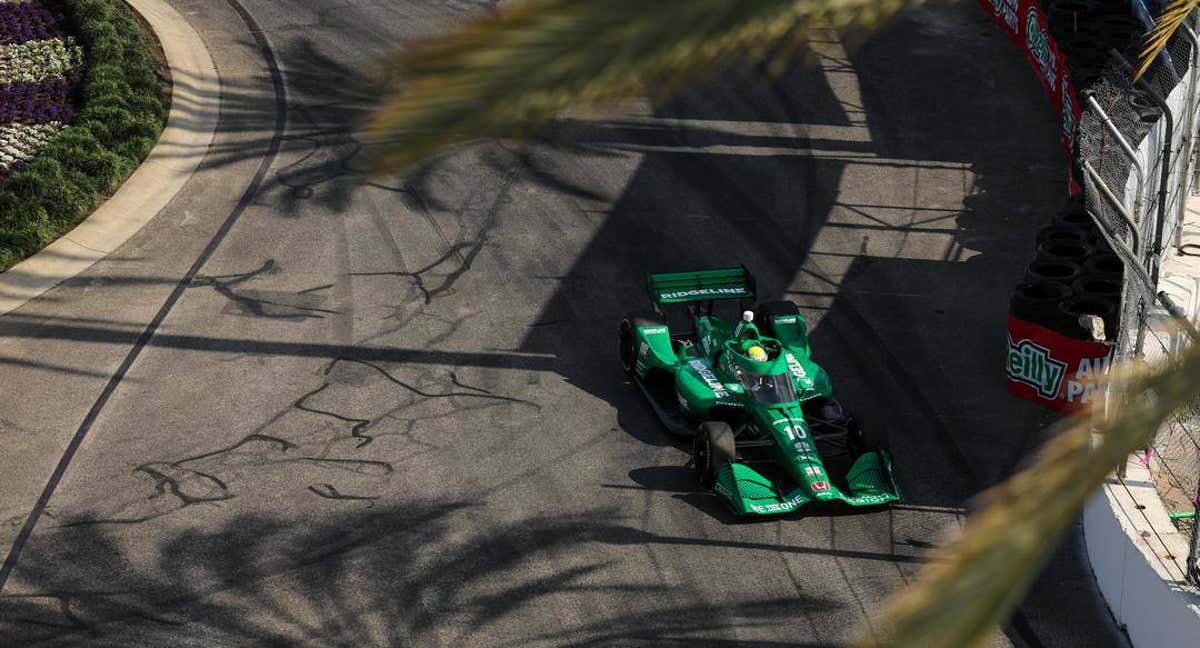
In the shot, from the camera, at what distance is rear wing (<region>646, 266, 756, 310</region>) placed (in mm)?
13656

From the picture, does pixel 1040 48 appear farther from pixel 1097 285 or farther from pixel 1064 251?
pixel 1097 285

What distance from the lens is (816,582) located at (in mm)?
10961

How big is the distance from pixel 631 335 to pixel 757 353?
Result: 5.31 ft

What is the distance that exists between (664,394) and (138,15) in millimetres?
14470

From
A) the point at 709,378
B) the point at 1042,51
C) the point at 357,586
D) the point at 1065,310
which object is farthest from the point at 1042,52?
the point at 357,586

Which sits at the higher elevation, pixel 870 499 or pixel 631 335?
pixel 631 335

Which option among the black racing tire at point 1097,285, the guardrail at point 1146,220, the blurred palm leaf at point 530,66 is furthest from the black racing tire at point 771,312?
the blurred palm leaf at point 530,66

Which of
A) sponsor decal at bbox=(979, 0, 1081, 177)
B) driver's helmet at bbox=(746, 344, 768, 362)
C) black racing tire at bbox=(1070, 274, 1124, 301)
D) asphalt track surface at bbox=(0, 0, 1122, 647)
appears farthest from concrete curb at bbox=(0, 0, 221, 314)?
sponsor decal at bbox=(979, 0, 1081, 177)

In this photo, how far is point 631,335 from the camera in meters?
13.6

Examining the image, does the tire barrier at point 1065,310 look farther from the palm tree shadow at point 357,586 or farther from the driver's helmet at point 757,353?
the palm tree shadow at point 357,586

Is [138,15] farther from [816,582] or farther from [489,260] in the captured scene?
[816,582]

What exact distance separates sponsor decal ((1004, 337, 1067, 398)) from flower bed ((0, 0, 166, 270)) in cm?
1124

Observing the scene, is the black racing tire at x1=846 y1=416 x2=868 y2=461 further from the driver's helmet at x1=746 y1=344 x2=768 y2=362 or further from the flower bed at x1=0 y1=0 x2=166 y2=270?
the flower bed at x1=0 y1=0 x2=166 y2=270

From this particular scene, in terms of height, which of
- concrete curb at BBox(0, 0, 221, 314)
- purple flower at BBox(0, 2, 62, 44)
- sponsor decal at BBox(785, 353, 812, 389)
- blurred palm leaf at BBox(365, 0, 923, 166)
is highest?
blurred palm leaf at BBox(365, 0, 923, 166)
